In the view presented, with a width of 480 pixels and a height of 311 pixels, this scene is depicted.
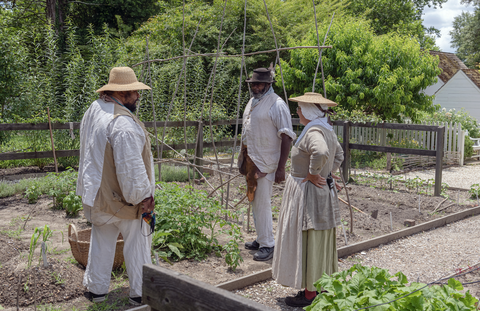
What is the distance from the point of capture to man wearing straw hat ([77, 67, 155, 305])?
2.90 m

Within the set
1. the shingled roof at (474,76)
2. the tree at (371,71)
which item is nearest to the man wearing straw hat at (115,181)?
the tree at (371,71)

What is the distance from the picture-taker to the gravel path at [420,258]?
3.70 m

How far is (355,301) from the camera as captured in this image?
80.7 inches

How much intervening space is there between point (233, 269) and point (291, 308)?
74 cm

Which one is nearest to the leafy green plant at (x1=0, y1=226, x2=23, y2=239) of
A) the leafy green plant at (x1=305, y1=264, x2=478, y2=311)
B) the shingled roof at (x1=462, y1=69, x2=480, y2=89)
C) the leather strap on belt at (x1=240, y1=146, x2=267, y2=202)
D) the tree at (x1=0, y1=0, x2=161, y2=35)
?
the leather strap on belt at (x1=240, y1=146, x2=267, y2=202)

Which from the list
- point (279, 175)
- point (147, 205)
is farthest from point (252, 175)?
point (147, 205)

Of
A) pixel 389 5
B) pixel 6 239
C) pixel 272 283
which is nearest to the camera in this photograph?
pixel 272 283

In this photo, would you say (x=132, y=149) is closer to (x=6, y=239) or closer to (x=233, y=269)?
(x=233, y=269)

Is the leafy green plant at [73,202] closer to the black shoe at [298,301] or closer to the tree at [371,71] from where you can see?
the black shoe at [298,301]

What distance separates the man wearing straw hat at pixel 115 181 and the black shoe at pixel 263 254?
141 cm

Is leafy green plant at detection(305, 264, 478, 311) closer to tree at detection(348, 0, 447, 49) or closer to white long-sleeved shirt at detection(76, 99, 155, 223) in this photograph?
white long-sleeved shirt at detection(76, 99, 155, 223)

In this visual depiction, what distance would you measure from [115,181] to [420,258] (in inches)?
135

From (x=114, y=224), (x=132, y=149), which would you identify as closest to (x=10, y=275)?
(x=114, y=224)

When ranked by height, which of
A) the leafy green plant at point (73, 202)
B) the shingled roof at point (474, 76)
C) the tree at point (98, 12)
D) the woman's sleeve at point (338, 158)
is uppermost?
the tree at point (98, 12)
